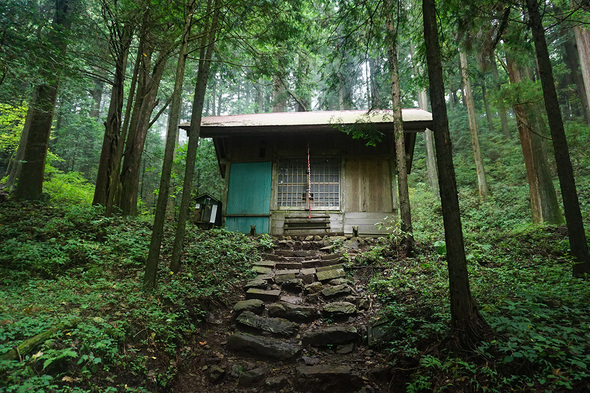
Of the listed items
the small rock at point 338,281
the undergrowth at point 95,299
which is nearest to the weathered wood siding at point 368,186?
the small rock at point 338,281

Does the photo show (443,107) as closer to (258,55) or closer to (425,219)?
(258,55)

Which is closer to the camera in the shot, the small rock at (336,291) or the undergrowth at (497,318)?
the undergrowth at (497,318)

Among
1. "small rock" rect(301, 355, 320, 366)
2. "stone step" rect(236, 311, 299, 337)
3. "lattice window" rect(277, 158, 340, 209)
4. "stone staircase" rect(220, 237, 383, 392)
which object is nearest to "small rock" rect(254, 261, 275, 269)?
"stone staircase" rect(220, 237, 383, 392)

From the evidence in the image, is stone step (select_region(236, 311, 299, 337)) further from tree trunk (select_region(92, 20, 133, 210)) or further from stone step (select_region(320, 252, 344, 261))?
tree trunk (select_region(92, 20, 133, 210))

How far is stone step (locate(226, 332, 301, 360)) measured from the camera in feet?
12.8

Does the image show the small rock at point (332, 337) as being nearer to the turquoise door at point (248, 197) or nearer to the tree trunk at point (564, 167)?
the tree trunk at point (564, 167)

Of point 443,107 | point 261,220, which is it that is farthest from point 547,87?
point 261,220

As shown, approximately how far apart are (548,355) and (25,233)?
7.80 metres

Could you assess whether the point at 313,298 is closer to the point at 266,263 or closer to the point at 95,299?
the point at 266,263

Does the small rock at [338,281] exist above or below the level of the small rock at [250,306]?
above

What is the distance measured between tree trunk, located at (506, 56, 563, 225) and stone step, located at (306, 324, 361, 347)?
7.50m

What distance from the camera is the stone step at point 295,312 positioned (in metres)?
4.82

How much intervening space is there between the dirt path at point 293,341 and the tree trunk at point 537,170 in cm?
637

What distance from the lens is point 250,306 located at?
16.2 feet
